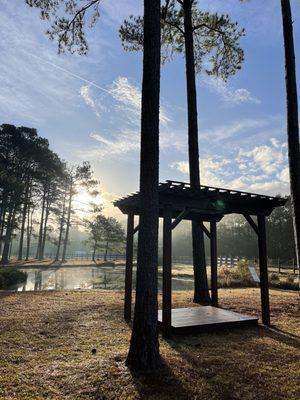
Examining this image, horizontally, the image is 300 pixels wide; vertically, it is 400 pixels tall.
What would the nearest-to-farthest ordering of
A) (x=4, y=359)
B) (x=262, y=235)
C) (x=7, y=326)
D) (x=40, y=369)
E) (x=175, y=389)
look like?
(x=175, y=389), (x=40, y=369), (x=4, y=359), (x=7, y=326), (x=262, y=235)

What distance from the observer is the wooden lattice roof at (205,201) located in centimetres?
747

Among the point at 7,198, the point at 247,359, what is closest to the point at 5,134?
the point at 7,198

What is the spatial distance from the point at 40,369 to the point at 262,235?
6.33 metres

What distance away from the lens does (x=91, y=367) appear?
15.8 ft

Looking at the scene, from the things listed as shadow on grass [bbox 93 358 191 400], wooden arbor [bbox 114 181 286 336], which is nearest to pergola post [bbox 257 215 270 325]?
wooden arbor [bbox 114 181 286 336]

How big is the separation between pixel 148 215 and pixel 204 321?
11.5 feet

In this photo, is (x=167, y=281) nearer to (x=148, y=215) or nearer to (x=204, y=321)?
(x=204, y=321)

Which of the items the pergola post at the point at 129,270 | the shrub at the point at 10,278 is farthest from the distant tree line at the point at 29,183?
the pergola post at the point at 129,270

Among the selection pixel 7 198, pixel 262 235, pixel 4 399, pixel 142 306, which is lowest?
pixel 4 399

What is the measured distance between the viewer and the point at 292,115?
9.14 m

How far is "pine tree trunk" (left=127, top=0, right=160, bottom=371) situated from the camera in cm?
503

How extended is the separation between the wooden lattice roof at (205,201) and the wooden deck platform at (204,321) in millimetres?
2634

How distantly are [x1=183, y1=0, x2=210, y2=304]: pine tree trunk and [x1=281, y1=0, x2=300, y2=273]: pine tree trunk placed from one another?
11.8 feet

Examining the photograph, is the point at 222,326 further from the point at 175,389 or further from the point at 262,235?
the point at 175,389
